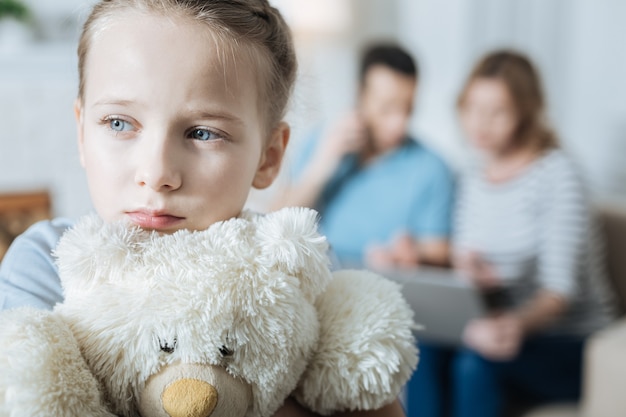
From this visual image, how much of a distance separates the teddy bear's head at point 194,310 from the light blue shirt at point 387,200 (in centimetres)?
168

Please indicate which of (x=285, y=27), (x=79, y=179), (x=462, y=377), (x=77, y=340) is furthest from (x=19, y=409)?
(x=79, y=179)

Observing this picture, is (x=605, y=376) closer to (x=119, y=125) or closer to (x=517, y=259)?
(x=517, y=259)

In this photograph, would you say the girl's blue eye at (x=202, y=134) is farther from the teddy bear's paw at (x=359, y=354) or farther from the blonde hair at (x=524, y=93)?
the blonde hair at (x=524, y=93)

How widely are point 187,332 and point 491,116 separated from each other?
1.90 meters

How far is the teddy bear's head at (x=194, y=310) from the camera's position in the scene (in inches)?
22.5

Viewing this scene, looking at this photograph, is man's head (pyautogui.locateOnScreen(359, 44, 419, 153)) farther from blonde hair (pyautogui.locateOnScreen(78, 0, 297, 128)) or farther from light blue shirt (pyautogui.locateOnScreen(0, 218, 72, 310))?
light blue shirt (pyautogui.locateOnScreen(0, 218, 72, 310))

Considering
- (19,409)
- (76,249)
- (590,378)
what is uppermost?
(76,249)

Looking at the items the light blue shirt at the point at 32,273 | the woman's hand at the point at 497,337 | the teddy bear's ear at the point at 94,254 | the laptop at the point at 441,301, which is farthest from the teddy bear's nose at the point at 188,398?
the woman's hand at the point at 497,337

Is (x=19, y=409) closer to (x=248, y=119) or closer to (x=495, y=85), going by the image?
(x=248, y=119)

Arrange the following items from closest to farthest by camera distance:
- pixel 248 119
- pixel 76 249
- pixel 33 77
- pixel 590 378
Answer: pixel 76 249
pixel 248 119
pixel 590 378
pixel 33 77

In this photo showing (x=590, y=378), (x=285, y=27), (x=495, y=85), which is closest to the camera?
(x=285, y=27)

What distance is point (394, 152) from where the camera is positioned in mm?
2471

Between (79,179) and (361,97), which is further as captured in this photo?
(79,179)

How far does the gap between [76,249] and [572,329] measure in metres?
1.83
